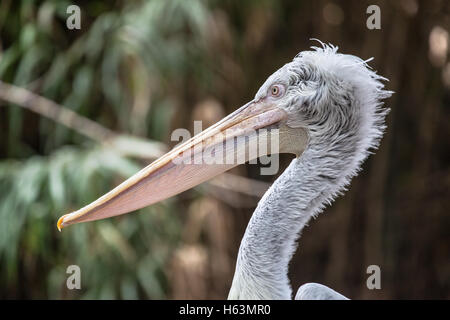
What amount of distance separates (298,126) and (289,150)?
0.08 m

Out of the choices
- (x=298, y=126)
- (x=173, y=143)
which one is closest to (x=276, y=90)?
(x=298, y=126)

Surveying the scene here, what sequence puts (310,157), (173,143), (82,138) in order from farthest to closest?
1. (173,143)
2. (82,138)
3. (310,157)

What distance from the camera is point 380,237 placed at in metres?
4.33

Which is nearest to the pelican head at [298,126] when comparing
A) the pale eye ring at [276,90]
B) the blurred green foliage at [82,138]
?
the pale eye ring at [276,90]

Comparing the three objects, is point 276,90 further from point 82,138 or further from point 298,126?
point 82,138

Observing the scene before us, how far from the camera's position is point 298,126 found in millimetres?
1842

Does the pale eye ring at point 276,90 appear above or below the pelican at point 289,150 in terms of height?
above

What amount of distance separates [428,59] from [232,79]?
48.6 inches

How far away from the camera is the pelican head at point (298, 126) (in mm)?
1785

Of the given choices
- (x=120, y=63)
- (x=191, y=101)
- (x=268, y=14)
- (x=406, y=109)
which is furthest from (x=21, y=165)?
(x=406, y=109)

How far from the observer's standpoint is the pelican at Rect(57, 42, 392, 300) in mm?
→ 1711

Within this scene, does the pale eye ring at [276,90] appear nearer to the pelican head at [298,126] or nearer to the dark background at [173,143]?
the pelican head at [298,126]

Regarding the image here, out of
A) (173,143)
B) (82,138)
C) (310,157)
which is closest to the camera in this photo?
(310,157)

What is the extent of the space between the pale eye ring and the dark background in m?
1.50
